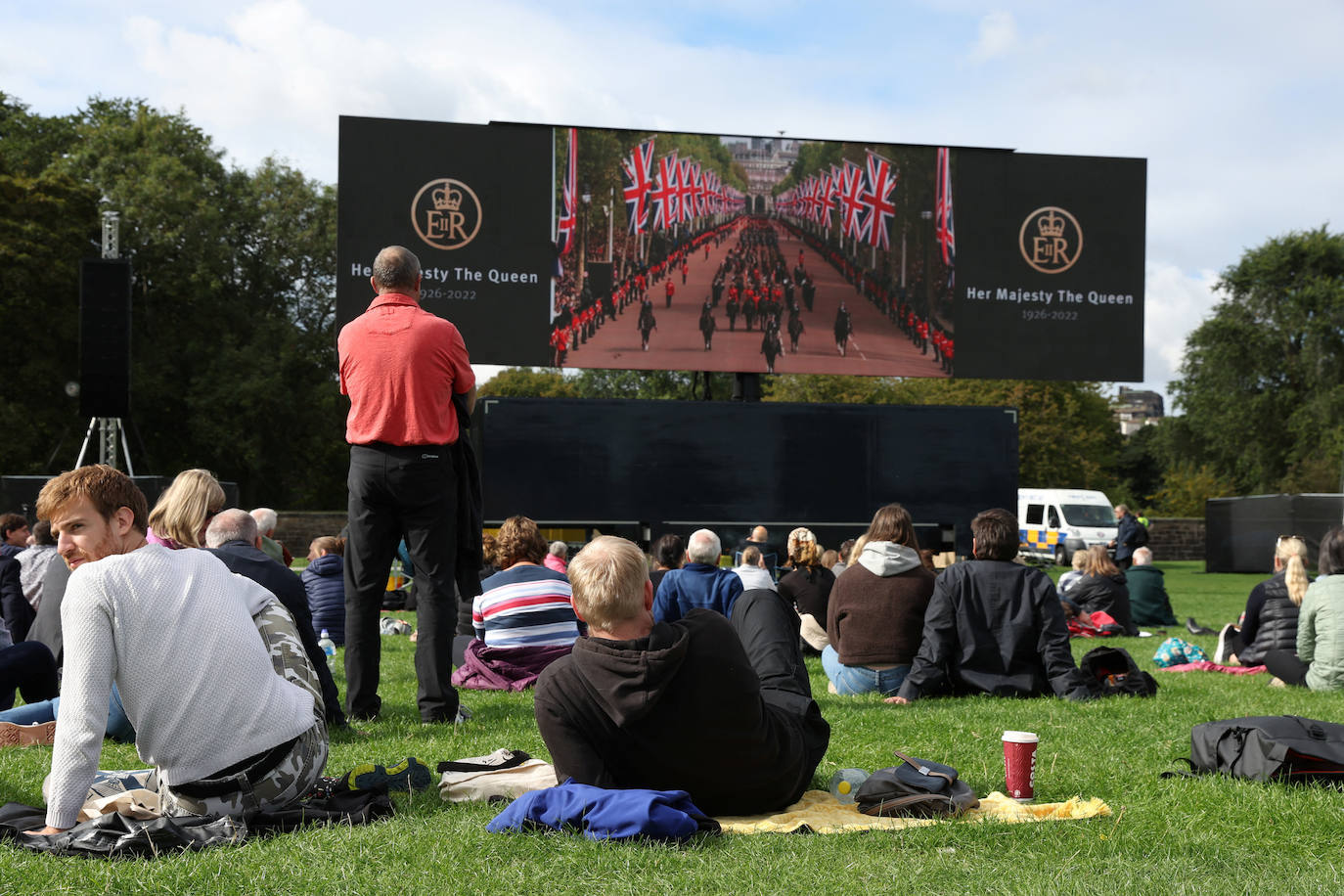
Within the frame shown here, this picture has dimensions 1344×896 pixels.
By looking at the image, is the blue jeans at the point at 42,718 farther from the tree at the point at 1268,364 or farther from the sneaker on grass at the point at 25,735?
the tree at the point at 1268,364

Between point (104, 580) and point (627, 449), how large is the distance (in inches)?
559

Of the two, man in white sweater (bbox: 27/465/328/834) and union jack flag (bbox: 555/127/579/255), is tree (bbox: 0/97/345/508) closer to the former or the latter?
union jack flag (bbox: 555/127/579/255)

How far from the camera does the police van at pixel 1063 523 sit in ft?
101

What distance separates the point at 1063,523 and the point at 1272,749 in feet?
91.3

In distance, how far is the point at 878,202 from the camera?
1984 cm

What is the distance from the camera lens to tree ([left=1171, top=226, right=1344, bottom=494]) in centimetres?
4797

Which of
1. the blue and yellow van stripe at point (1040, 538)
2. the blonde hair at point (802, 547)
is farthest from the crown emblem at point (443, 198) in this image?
the blue and yellow van stripe at point (1040, 538)

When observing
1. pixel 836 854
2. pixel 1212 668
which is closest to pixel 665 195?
pixel 1212 668

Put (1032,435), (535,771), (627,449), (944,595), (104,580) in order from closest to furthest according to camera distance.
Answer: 1. (104,580)
2. (535,771)
3. (944,595)
4. (627,449)
5. (1032,435)

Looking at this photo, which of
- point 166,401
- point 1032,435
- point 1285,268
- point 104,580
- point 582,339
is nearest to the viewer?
point 104,580

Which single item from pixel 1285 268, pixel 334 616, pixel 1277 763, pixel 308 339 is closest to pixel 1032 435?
pixel 1285 268

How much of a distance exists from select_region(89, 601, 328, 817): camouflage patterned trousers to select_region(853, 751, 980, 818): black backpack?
1.69m

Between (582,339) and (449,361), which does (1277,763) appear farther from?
(582,339)

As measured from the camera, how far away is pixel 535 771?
409 centimetres
